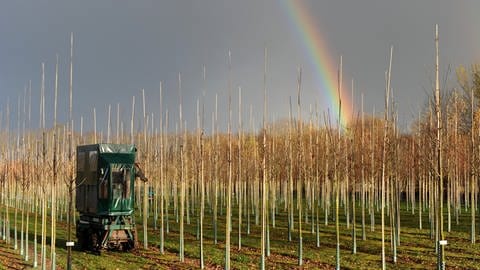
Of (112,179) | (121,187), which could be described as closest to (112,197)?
(121,187)

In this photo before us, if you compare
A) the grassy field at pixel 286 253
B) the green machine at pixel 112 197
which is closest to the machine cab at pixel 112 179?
the green machine at pixel 112 197

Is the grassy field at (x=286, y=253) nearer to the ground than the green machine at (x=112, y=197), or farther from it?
nearer to the ground

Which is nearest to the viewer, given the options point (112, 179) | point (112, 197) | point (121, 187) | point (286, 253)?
point (286, 253)

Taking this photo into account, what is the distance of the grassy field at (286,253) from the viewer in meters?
17.4

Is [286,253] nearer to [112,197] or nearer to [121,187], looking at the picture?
[121,187]

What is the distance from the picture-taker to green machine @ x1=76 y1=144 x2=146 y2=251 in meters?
20.2

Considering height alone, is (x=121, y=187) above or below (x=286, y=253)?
above

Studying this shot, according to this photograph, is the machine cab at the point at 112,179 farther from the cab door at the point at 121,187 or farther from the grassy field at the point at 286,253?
the grassy field at the point at 286,253

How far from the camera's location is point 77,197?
74.9ft

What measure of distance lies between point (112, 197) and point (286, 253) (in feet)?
23.8

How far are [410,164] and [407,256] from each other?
1425 centimetres

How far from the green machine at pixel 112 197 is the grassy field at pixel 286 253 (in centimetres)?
60

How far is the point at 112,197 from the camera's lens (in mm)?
20234

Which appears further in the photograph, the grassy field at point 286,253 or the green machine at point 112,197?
the green machine at point 112,197
